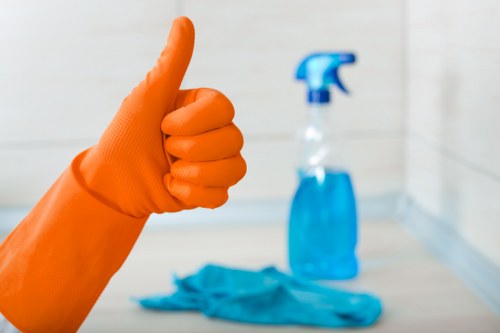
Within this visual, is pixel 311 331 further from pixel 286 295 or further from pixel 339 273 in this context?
pixel 339 273

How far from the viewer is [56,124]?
131cm

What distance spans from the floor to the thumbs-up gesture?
0.19 meters

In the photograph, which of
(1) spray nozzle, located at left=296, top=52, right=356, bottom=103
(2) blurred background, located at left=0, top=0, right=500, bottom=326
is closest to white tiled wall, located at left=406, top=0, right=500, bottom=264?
(2) blurred background, located at left=0, top=0, right=500, bottom=326

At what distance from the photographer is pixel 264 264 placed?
1118 millimetres

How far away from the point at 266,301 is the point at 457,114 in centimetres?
38

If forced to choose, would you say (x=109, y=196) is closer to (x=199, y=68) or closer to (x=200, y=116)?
(x=200, y=116)

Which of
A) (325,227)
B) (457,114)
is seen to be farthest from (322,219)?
(457,114)

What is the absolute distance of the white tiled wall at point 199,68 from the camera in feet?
4.20

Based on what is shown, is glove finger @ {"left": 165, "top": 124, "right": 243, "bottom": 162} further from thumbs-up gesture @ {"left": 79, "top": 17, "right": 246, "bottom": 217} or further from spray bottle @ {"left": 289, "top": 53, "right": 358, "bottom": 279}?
spray bottle @ {"left": 289, "top": 53, "right": 358, "bottom": 279}

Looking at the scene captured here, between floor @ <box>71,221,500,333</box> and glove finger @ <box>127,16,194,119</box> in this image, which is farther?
floor @ <box>71,221,500,333</box>

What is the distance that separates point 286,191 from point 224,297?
1.46 feet

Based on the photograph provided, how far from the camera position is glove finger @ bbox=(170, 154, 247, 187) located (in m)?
0.72

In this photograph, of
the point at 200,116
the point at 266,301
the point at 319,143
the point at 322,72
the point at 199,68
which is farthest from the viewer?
the point at 199,68

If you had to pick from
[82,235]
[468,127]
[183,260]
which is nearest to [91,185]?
[82,235]
